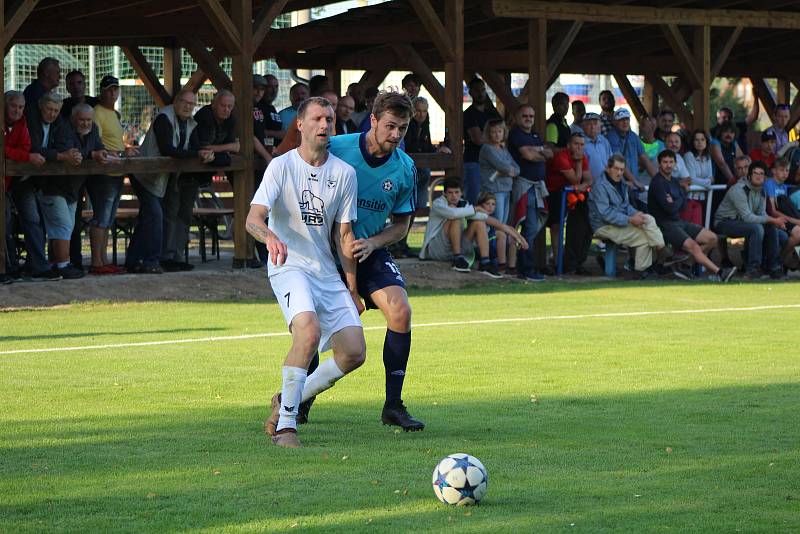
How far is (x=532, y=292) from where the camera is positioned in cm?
1653

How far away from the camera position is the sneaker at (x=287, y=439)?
23.8 feet

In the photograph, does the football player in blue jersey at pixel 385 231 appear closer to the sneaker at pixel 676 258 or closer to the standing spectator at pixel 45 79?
the standing spectator at pixel 45 79

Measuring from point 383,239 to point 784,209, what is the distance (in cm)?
1340

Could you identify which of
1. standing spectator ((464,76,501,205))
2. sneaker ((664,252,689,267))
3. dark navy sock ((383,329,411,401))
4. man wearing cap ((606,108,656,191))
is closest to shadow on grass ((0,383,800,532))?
dark navy sock ((383,329,411,401))

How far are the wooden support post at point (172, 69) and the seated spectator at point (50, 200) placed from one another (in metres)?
7.90

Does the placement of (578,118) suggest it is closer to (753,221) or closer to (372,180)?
(753,221)

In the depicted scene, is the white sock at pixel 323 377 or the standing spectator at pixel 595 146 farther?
the standing spectator at pixel 595 146

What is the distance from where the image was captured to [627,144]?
64.8 feet

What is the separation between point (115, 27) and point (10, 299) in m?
7.44

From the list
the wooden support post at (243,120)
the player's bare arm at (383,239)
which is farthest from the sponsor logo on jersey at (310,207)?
the wooden support post at (243,120)

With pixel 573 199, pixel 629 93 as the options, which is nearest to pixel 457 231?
pixel 573 199

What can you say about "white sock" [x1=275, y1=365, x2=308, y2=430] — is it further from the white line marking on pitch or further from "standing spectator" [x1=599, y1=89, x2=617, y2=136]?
"standing spectator" [x1=599, y1=89, x2=617, y2=136]

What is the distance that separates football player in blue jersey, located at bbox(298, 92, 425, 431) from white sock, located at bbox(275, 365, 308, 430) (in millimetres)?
645

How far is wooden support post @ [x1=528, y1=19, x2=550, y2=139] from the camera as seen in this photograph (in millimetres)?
19609
